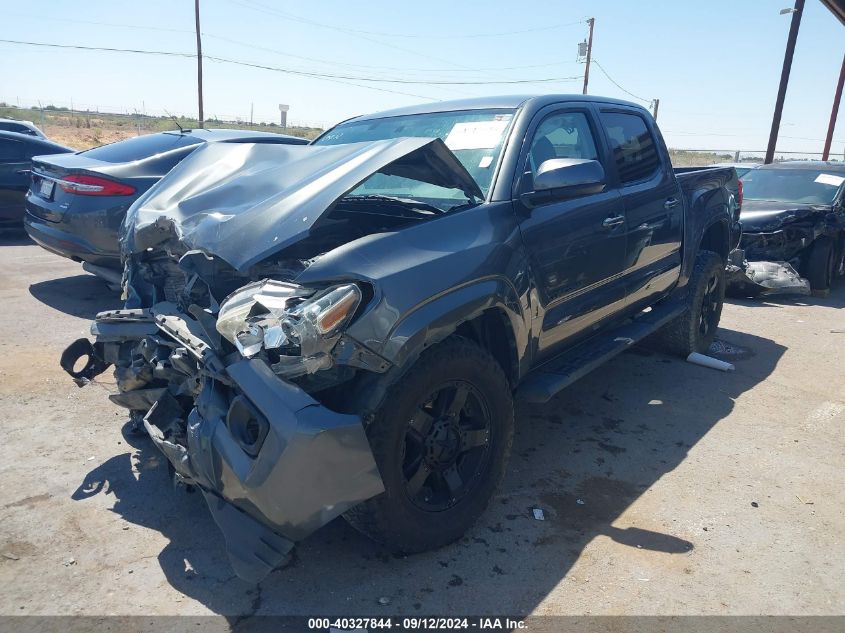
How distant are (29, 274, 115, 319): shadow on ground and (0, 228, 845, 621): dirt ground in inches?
50.9

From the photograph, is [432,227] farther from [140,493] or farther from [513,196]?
[140,493]

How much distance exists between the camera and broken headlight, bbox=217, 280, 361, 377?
7.39ft

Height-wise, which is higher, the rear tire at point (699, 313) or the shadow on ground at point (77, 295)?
the rear tire at point (699, 313)

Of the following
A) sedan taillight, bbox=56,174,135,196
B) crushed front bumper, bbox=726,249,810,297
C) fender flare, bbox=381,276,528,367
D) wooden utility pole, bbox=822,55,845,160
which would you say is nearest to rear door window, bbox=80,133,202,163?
sedan taillight, bbox=56,174,135,196

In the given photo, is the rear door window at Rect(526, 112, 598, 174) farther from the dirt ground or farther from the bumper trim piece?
the bumper trim piece

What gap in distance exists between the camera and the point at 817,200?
8.78 meters

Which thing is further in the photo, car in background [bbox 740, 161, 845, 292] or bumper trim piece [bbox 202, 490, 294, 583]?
car in background [bbox 740, 161, 845, 292]

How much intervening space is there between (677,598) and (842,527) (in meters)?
1.16

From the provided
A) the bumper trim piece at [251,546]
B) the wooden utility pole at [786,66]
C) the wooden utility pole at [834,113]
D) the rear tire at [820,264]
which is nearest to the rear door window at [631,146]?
the bumper trim piece at [251,546]

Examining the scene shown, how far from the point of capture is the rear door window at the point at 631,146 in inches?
166

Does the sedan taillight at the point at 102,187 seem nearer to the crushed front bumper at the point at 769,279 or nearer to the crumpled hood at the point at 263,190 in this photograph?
the crumpled hood at the point at 263,190

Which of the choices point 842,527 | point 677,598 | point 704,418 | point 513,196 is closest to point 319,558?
point 677,598

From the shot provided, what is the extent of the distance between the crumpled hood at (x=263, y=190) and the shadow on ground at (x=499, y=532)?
50.0 inches

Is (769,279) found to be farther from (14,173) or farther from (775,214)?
(14,173)
